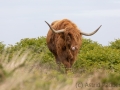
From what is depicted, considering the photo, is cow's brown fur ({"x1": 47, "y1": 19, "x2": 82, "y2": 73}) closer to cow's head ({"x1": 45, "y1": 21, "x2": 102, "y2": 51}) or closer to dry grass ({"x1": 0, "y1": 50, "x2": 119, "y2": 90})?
cow's head ({"x1": 45, "y1": 21, "x2": 102, "y2": 51})

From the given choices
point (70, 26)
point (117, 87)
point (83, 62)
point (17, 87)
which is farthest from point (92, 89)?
point (83, 62)

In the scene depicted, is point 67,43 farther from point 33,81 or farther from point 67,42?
point 33,81

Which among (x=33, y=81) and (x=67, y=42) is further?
(x=67, y=42)

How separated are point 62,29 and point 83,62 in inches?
146

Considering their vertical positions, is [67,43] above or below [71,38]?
below


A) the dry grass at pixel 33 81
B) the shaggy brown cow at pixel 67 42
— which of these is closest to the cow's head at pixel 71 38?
the shaggy brown cow at pixel 67 42

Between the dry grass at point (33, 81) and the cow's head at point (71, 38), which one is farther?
the cow's head at point (71, 38)

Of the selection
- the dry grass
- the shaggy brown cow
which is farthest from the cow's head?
the dry grass

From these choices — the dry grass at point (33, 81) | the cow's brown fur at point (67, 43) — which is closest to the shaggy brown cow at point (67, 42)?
the cow's brown fur at point (67, 43)

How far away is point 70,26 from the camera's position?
58.3 ft

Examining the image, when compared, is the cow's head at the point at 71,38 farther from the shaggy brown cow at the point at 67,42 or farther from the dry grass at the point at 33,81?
the dry grass at the point at 33,81

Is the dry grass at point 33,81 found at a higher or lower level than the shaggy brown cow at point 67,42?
higher

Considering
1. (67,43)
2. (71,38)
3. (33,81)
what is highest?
(33,81)

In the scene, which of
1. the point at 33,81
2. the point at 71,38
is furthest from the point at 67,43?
the point at 33,81
